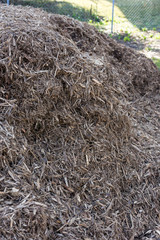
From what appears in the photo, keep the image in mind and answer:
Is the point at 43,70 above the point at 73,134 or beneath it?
above

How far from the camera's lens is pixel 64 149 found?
295 centimetres

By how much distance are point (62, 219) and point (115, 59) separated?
3028mm

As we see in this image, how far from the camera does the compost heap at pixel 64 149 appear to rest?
2414 mm

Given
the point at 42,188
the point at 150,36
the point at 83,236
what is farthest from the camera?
the point at 150,36

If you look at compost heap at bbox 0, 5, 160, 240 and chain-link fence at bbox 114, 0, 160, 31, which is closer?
compost heap at bbox 0, 5, 160, 240

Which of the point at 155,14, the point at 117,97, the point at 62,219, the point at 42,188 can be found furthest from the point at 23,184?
the point at 155,14

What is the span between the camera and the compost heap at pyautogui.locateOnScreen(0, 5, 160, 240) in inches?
95.0

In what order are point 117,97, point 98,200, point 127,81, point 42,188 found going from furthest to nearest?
point 127,81 < point 117,97 < point 98,200 < point 42,188

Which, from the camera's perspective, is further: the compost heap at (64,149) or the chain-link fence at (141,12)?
the chain-link fence at (141,12)

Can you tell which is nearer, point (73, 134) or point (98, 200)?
point (98, 200)

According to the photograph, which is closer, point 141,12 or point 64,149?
point 64,149

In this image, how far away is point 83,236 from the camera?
7.83 ft

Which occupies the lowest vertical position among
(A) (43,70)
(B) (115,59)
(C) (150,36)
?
(C) (150,36)

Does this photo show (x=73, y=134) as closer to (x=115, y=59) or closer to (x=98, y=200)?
(x=98, y=200)
